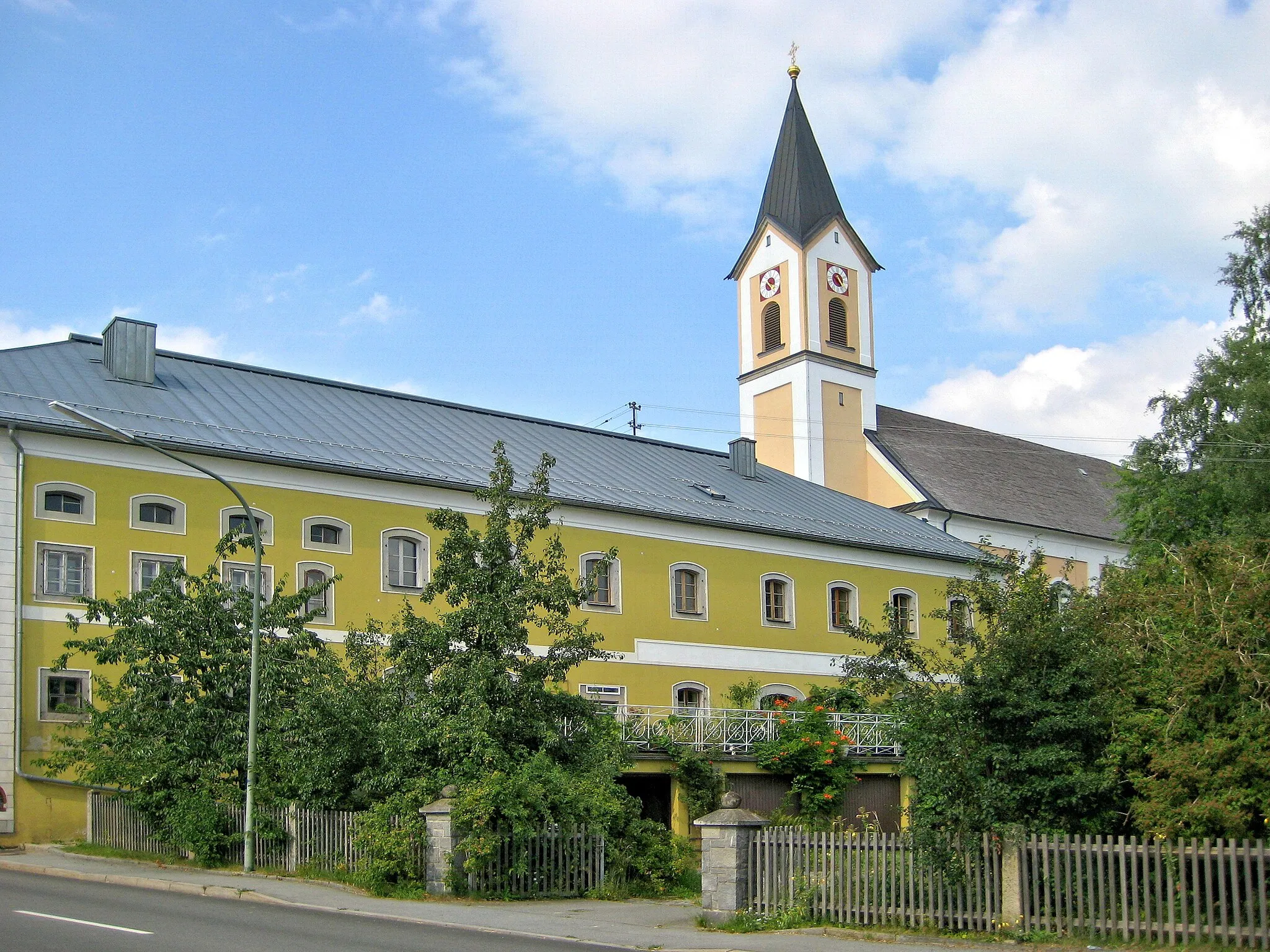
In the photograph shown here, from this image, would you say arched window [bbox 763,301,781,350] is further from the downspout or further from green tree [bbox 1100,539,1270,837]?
green tree [bbox 1100,539,1270,837]

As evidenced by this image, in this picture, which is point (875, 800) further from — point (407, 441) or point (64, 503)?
point (64, 503)

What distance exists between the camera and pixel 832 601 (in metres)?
39.3

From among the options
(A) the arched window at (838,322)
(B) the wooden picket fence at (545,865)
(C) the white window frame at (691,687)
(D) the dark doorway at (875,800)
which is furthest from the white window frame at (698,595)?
(A) the arched window at (838,322)

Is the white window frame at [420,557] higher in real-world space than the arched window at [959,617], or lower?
higher

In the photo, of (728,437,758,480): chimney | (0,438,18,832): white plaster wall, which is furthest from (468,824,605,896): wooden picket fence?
(728,437,758,480): chimney

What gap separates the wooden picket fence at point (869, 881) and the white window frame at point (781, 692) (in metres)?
19.7

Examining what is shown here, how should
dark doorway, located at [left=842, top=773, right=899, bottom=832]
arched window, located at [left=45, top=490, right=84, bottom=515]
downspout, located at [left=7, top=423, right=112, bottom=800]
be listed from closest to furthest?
downspout, located at [left=7, top=423, right=112, bottom=800]
arched window, located at [left=45, top=490, right=84, bottom=515]
dark doorway, located at [left=842, top=773, right=899, bottom=832]

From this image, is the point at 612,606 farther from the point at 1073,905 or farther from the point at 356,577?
the point at 1073,905

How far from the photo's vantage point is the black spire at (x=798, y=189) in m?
56.2

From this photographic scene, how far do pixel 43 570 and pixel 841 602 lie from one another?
873 inches

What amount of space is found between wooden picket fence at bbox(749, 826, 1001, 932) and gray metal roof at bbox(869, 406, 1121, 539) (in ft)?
118

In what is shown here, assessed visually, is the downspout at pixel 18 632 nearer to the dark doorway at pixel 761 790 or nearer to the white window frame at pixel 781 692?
the dark doorway at pixel 761 790

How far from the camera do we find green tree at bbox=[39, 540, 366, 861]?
2091 cm

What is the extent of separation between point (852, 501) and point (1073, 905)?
31861 millimetres
